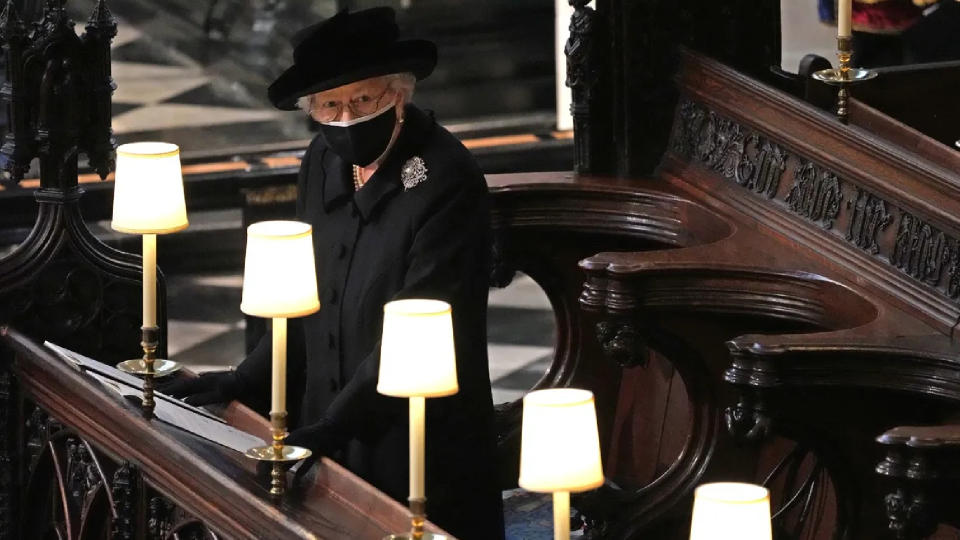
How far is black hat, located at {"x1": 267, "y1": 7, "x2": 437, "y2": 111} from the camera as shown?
4.15 m

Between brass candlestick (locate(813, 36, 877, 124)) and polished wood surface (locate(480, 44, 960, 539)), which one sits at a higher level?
brass candlestick (locate(813, 36, 877, 124))

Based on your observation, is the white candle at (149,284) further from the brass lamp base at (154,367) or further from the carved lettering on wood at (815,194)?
the carved lettering on wood at (815,194)

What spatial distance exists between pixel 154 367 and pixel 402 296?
55 cm

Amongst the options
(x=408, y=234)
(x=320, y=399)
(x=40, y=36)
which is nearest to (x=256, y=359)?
(x=320, y=399)

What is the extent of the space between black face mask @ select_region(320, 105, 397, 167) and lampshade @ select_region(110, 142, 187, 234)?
37 centimetres

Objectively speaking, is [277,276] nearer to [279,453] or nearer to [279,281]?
[279,281]

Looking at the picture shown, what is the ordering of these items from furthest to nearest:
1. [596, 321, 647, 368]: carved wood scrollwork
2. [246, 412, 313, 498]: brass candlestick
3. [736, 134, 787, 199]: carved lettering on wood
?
1. [736, 134, 787, 199]: carved lettering on wood
2. [596, 321, 647, 368]: carved wood scrollwork
3. [246, 412, 313, 498]: brass candlestick

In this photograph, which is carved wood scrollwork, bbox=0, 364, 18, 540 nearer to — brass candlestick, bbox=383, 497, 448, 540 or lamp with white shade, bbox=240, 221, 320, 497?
lamp with white shade, bbox=240, 221, 320, 497

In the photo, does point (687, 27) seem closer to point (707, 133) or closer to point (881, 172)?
point (707, 133)

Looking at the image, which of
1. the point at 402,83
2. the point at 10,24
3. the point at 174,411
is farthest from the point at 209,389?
the point at 10,24

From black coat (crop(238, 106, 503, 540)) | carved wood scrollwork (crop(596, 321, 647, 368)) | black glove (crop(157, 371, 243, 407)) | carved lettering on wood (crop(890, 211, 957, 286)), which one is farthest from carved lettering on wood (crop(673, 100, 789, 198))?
black glove (crop(157, 371, 243, 407))

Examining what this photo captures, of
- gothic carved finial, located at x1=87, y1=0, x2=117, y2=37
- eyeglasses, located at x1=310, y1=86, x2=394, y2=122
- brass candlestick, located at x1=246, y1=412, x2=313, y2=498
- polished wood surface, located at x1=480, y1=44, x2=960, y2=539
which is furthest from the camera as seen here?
gothic carved finial, located at x1=87, y1=0, x2=117, y2=37

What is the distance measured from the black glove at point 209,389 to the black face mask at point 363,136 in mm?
575

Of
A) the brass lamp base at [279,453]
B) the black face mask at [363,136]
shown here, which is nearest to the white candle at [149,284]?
the brass lamp base at [279,453]
